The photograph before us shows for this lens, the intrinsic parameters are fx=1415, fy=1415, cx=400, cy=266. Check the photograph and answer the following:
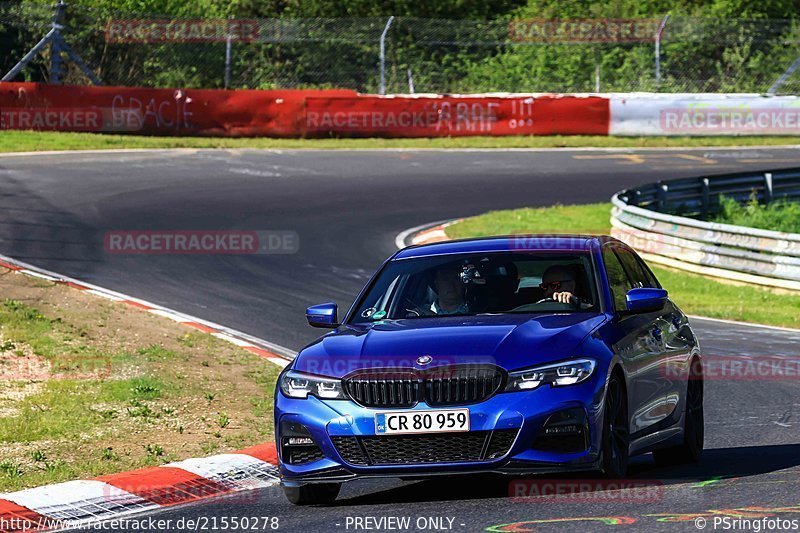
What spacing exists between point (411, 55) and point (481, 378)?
30.6 m

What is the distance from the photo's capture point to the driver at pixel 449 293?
8.30m

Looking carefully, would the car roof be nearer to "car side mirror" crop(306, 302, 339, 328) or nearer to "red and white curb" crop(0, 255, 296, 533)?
"car side mirror" crop(306, 302, 339, 328)

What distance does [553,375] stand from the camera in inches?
282

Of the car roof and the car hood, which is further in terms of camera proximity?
the car roof

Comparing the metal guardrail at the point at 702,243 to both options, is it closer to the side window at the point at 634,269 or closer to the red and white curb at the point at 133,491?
the side window at the point at 634,269

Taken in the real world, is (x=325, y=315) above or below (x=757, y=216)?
above

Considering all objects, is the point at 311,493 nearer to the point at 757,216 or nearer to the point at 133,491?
the point at 133,491

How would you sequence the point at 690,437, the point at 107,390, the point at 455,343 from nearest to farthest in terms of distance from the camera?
the point at 455,343, the point at 690,437, the point at 107,390

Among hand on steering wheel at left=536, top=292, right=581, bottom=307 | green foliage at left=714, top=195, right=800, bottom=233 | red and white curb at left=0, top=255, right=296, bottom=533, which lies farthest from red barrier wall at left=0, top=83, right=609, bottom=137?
hand on steering wheel at left=536, top=292, right=581, bottom=307

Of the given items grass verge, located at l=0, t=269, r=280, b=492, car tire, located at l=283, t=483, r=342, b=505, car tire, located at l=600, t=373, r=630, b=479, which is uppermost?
car tire, located at l=600, t=373, r=630, b=479

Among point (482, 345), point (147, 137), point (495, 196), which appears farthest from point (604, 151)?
point (482, 345)

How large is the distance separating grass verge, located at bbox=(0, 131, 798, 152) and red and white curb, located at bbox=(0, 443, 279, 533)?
22546 mm

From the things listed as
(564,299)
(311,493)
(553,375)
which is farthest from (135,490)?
(564,299)

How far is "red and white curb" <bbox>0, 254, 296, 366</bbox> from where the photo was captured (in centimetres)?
1366
